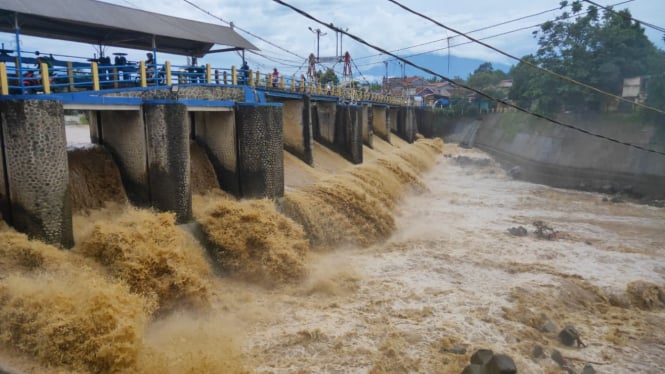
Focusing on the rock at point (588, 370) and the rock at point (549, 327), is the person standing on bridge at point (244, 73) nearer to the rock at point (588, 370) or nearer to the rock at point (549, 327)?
the rock at point (549, 327)

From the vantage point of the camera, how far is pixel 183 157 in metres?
12.1

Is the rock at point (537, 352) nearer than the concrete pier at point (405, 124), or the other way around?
the rock at point (537, 352)

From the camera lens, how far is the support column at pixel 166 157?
11.7 meters

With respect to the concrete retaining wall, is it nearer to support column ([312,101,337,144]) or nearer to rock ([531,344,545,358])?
support column ([312,101,337,144])

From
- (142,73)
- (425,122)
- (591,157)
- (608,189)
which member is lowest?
(608,189)

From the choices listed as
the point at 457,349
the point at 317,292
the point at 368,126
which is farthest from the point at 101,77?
the point at 368,126

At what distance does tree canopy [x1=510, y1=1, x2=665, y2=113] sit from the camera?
1252 inches

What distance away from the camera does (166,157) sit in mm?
11883

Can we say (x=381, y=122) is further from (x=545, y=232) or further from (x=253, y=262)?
(x=253, y=262)

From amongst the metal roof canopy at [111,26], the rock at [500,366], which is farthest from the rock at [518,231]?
the metal roof canopy at [111,26]

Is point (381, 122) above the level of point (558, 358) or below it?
above

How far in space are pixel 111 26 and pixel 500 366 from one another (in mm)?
12565

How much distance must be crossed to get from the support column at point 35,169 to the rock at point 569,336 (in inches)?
393

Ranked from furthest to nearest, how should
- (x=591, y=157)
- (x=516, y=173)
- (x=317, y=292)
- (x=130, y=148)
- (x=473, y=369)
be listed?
(x=516, y=173)
(x=591, y=157)
(x=130, y=148)
(x=317, y=292)
(x=473, y=369)
